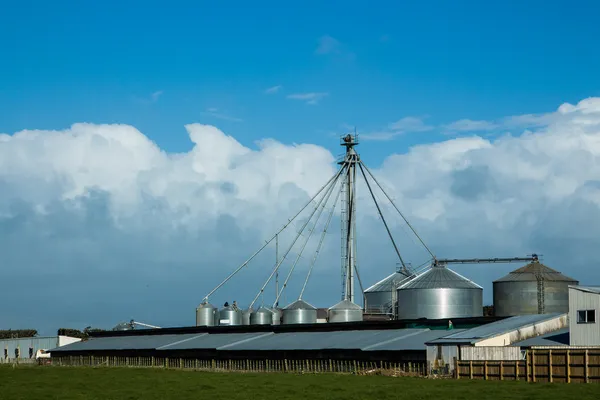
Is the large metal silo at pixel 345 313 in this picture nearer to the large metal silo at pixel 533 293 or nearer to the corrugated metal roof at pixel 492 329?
the large metal silo at pixel 533 293

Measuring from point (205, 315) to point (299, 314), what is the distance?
52.4 ft

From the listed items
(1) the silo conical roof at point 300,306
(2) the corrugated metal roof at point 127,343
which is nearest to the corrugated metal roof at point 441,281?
(1) the silo conical roof at point 300,306

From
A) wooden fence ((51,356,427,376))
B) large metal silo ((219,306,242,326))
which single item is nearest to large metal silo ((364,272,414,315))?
large metal silo ((219,306,242,326))

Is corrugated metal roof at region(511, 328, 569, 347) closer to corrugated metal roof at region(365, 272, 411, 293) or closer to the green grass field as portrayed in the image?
the green grass field

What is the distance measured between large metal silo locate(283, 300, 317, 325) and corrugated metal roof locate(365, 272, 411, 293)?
7.77 m

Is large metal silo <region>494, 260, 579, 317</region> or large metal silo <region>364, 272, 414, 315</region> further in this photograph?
large metal silo <region>364, 272, 414, 315</region>

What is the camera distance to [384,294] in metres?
105

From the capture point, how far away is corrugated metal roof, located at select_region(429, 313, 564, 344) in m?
68.8

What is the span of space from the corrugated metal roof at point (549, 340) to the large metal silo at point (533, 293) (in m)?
13.5

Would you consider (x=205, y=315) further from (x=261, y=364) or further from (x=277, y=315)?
(x=261, y=364)

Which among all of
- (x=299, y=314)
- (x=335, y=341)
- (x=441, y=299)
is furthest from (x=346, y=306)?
(x=335, y=341)

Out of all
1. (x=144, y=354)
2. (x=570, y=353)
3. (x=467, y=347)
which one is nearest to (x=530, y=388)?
(x=570, y=353)

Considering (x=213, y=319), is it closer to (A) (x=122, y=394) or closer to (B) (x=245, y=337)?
(B) (x=245, y=337)

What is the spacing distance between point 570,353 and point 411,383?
987cm
